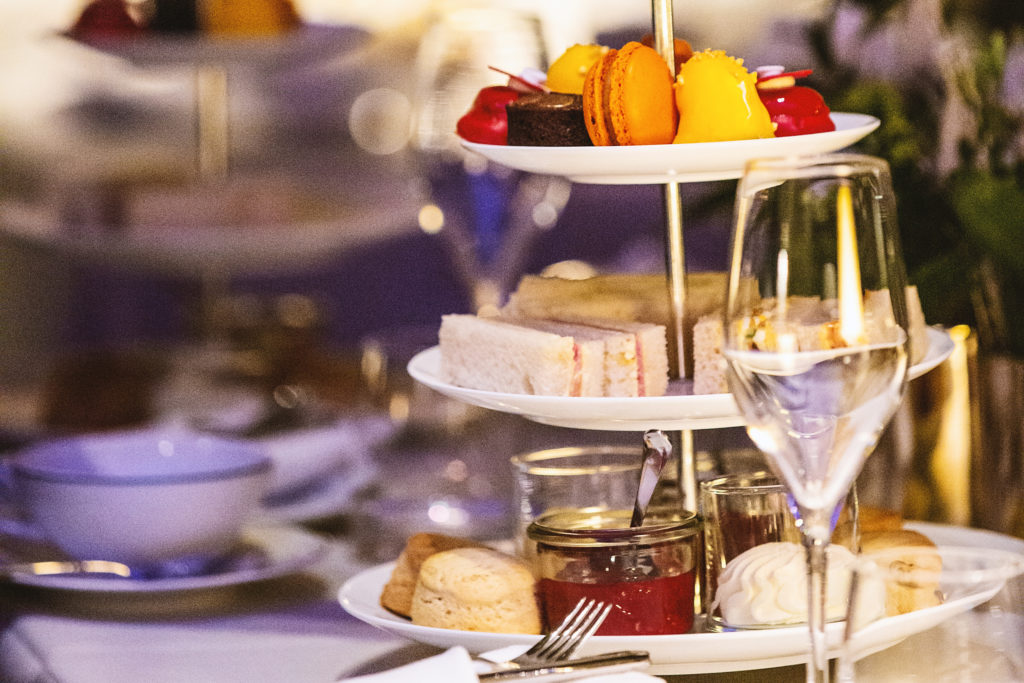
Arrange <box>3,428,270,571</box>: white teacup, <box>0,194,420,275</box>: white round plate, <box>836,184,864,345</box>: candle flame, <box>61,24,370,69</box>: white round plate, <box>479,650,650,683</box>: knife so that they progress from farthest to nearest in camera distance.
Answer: <box>0,194,420,275</box>: white round plate
<box>61,24,370,69</box>: white round plate
<box>3,428,270,571</box>: white teacup
<box>479,650,650,683</box>: knife
<box>836,184,864,345</box>: candle flame

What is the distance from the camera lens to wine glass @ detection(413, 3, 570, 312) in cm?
112

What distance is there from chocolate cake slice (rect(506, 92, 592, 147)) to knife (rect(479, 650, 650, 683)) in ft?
0.88

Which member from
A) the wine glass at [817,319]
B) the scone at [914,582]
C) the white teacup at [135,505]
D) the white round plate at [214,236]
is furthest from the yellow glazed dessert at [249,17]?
the scone at [914,582]

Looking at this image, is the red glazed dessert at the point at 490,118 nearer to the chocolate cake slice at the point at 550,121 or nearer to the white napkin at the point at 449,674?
the chocolate cake slice at the point at 550,121

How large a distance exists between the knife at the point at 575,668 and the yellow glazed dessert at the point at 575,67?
1.03 feet

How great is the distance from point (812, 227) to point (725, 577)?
0.25 metres

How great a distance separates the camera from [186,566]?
0.91 m

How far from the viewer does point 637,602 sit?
2.15 ft

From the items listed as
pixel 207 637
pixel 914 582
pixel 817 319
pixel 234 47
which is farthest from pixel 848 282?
pixel 234 47

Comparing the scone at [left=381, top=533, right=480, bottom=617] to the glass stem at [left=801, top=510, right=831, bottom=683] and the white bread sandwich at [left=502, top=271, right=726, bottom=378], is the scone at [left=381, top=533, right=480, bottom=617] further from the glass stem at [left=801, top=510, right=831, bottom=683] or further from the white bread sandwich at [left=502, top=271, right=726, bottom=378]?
the glass stem at [left=801, top=510, right=831, bottom=683]

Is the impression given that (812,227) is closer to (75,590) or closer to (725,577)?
(725,577)

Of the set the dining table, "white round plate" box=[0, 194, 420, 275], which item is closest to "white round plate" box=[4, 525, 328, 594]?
the dining table

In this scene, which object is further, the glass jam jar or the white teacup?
the white teacup

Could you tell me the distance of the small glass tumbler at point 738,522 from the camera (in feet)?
2.20
